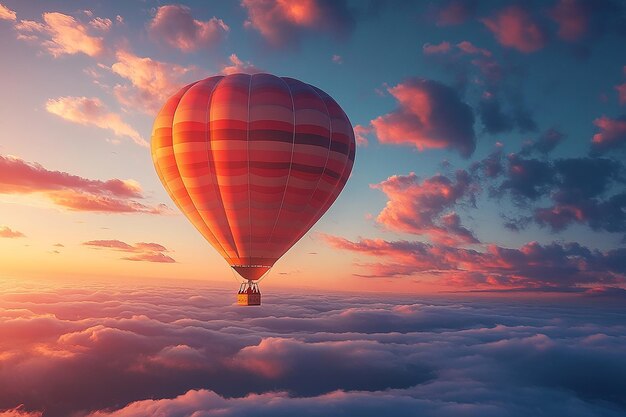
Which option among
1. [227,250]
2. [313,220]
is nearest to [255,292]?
[227,250]

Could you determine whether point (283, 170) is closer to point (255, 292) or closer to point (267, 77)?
point (267, 77)

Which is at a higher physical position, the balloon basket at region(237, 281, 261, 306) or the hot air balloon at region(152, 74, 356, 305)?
the hot air balloon at region(152, 74, 356, 305)

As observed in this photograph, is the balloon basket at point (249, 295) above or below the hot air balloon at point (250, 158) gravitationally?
below

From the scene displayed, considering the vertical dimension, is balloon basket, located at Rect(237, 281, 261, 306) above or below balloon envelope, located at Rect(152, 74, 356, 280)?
below

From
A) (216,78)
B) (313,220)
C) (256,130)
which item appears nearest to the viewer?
(256,130)
